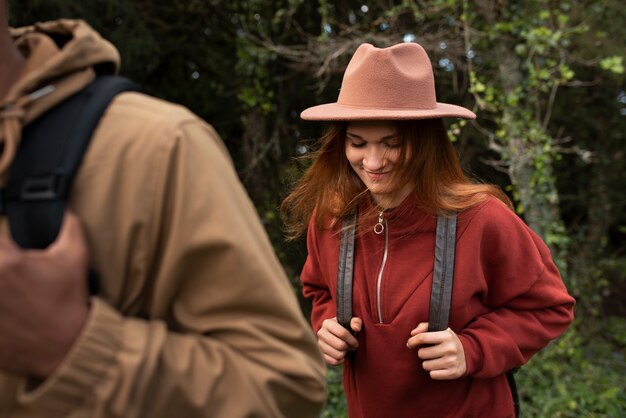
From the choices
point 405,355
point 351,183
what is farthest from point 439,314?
point 351,183

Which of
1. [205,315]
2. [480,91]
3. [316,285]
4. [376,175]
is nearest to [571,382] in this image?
[480,91]

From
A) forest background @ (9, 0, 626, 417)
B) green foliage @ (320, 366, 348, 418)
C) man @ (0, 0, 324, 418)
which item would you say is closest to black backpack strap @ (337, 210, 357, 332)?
forest background @ (9, 0, 626, 417)

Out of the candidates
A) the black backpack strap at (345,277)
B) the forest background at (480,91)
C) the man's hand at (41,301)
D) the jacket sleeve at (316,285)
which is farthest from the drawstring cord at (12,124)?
the forest background at (480,91)

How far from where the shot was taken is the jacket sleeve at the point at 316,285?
7.95 ft

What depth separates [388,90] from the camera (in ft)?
7.44

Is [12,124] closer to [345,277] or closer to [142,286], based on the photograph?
[142,286]

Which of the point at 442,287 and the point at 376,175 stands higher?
the point at 376,175

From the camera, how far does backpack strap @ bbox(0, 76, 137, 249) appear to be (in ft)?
3.28

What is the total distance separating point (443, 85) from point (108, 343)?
223 inches

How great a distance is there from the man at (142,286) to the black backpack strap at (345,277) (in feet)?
3.43

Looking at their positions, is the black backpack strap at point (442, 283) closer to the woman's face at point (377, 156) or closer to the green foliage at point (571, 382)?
the woman's face at point (377, 156)

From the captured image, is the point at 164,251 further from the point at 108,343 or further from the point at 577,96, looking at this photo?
the point at 577,96

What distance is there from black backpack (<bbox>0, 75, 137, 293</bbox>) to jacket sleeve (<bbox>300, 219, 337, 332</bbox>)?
4.64 feet

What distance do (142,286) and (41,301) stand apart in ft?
0.58
